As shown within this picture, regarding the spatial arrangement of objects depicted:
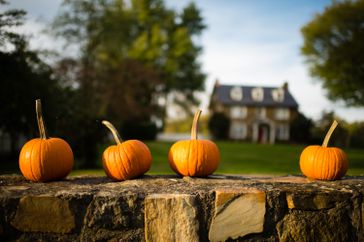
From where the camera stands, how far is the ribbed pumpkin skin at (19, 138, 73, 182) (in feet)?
8.95

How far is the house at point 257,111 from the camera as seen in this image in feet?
132

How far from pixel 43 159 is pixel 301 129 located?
3648 cm

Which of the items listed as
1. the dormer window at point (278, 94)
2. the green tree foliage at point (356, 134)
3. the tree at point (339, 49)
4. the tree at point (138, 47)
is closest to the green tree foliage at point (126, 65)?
the tree at point (138, 47)

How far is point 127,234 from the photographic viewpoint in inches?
89.4

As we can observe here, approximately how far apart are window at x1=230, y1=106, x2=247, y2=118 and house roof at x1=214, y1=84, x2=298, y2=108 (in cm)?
67

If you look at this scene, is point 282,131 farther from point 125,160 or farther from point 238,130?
point 125,160

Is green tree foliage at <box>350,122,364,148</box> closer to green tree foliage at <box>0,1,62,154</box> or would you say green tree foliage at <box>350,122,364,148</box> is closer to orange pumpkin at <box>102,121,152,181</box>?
green tree foliage at <box>0,1,62,154</box>

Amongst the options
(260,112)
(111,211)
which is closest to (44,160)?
(111,211)

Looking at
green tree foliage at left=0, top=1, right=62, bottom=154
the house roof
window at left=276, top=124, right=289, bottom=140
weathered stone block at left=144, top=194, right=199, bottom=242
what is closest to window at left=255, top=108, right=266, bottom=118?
the house roof

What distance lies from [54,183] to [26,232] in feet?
1.78

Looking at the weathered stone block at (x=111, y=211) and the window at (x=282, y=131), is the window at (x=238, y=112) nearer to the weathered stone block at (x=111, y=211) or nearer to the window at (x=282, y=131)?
the window at (x=282, y=131)

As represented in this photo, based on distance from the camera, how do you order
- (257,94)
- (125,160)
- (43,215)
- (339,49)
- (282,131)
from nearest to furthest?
(43,215) → (125,160) → (339,49) → (282,131) → (257,94)

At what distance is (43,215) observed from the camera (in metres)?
2.18

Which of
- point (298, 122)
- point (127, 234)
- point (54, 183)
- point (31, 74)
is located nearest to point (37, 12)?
point (31, 74)
